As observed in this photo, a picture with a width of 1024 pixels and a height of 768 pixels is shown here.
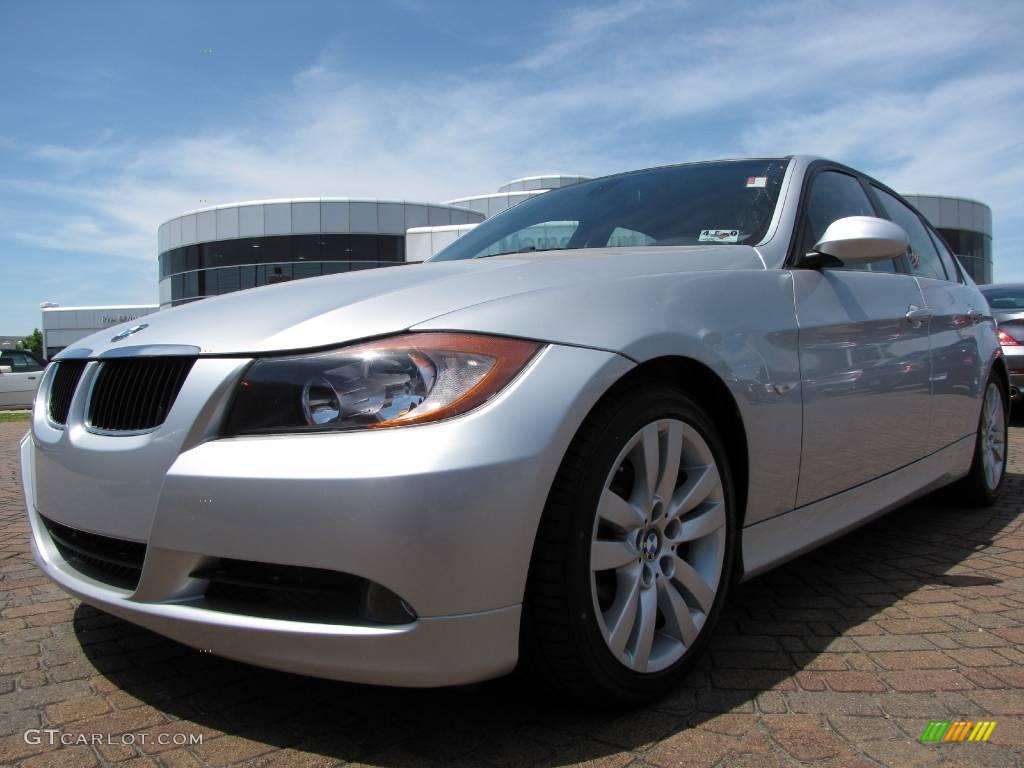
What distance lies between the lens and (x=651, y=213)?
3080 millimetres

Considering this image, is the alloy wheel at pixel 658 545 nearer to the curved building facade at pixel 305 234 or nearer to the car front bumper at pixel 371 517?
the car front bumper at pixel 371 517

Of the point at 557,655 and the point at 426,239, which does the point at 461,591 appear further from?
the point at 426,239

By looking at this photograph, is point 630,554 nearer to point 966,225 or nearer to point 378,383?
point 378,383

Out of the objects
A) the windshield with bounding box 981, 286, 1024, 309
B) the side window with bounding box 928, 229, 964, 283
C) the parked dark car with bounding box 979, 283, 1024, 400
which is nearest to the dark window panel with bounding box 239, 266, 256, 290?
the windshield with bounding box 981, 286, 1024, 309

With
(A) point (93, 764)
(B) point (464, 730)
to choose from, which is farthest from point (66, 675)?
(B) point (464, 730)

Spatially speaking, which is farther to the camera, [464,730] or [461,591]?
[464,730]

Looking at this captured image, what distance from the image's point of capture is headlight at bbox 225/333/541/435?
174cm

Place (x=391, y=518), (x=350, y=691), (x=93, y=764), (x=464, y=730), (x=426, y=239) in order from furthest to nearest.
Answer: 1. (x=426, y=239)
2. (x=350, y=691)
3. (x=464, y=730)
4. (x=93, y=764)
5. (x=391, y=518)

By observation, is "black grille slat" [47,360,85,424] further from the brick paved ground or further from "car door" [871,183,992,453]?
"car door" [871,183,992,453]

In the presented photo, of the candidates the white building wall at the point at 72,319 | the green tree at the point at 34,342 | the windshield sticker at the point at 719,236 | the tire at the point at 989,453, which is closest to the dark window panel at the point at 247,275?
the white building wall at the point at 72,319

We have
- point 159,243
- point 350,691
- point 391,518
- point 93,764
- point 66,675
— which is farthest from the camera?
point 159,243

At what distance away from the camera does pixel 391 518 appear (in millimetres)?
1621

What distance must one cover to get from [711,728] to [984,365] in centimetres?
308

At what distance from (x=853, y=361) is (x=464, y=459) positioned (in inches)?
67.7
